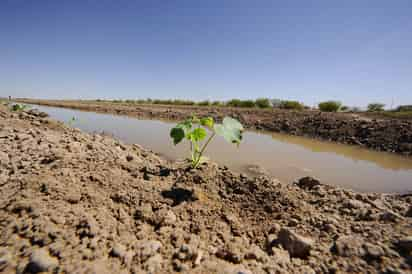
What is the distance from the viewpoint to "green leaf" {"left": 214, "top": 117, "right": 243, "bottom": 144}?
1965 millimetres

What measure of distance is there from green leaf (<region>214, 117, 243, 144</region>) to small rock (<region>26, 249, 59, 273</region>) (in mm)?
1529

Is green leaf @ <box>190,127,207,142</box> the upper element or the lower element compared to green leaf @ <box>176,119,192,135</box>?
lower

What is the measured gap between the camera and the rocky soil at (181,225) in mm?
996

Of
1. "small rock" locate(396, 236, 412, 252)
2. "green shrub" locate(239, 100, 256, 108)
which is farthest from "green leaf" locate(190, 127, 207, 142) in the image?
"green shrub" locate(239, 100, 256, 108)

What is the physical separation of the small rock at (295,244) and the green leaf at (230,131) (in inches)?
38.6

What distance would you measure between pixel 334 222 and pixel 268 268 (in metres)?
0.72

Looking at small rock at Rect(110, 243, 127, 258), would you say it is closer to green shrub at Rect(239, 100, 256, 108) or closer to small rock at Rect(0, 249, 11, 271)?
small rock at Rect(0, 249, 11, 271)

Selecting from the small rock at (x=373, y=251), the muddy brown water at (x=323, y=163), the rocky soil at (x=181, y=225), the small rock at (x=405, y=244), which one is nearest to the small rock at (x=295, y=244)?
the rocky soil at (x=181, y=225)

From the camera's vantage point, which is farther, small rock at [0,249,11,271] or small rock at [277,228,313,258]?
small rock at [277,228,313,258]

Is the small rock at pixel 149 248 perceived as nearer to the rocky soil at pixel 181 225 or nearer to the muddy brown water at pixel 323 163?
the rocky soil at pixel 181 225

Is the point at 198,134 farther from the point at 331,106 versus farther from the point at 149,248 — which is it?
the point at 331,106

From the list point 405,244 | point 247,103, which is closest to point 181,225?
point 405,244

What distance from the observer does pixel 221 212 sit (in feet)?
5.07

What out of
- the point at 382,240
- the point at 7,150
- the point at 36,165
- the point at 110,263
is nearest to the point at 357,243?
the point at 382,240
